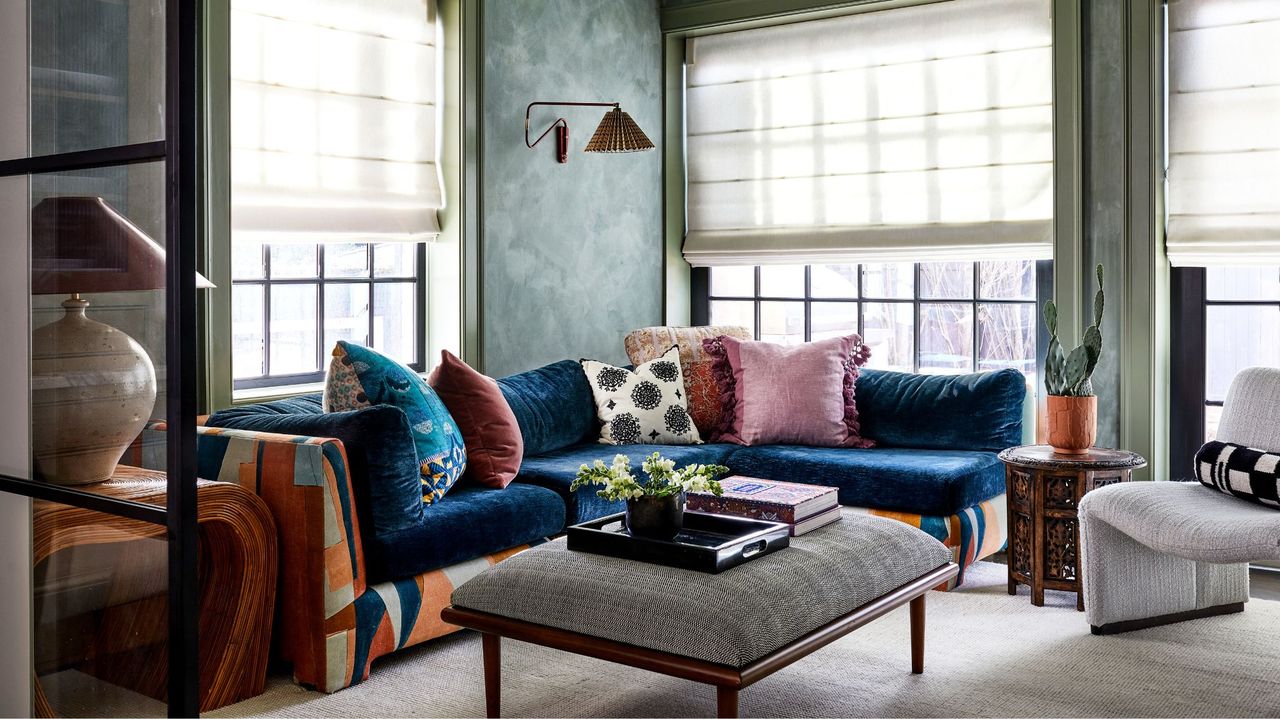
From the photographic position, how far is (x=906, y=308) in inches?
213

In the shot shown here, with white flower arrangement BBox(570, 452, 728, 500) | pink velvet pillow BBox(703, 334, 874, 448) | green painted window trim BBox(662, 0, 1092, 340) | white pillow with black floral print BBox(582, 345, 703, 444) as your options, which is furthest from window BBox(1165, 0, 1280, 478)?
white flower arrangement BBox(570, 452, 728, 500)

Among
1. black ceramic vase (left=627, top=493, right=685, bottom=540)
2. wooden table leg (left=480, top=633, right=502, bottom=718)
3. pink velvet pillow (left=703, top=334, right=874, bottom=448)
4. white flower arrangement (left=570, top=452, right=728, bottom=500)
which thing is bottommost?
wooden table leg (left=480, top=633, right=502, bottom=718)

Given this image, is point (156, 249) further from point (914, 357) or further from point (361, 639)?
point (914, 357)

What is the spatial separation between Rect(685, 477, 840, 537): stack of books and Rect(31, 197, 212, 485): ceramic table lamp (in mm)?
1402

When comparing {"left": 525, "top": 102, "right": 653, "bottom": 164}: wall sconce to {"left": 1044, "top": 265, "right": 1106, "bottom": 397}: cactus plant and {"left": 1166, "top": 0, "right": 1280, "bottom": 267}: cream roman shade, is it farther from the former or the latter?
{"left": 1166, "top": 0, "right": 1280, "bottom": 267}: cream roman shade

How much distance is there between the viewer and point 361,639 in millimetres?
3270

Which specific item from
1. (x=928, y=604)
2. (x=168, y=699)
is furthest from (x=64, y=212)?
(x=928, y=604)

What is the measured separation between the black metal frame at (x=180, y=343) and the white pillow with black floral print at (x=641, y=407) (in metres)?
2.72

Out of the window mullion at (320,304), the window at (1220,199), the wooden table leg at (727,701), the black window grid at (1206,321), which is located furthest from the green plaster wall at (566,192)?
the wooden table leg at (727,701)

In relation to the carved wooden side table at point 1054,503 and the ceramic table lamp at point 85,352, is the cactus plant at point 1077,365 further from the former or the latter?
the ceramic table lamp at point 85,352

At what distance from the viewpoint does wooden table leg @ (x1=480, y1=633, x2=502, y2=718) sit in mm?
2971

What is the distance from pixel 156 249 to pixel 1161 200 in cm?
381

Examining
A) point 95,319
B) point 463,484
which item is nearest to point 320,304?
point 463,484

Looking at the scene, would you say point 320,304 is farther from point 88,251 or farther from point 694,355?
point 88,251
